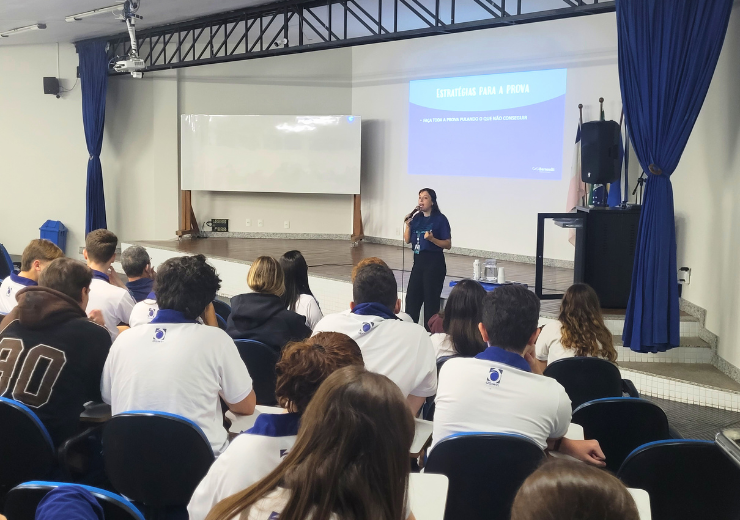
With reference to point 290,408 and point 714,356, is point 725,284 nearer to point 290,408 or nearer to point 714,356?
point 714,356

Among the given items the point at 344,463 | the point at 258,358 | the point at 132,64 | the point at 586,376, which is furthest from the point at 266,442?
the point at 132,64

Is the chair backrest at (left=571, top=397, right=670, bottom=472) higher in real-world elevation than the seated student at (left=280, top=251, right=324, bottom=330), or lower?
lower

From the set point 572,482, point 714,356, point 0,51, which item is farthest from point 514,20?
point 0,51

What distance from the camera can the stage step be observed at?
4.63 meters

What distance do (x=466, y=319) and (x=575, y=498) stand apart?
221 cm

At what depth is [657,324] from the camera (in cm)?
477

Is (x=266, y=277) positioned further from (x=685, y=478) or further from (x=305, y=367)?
(x=685, y=478)

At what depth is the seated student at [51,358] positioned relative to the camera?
7.86 ft

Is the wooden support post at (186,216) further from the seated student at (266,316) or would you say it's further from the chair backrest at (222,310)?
the seated student at (266,316)

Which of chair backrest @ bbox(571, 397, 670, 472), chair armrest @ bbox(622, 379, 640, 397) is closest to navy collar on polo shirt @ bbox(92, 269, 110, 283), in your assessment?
chair backrest @ bbox(571, 397, 670, 472)

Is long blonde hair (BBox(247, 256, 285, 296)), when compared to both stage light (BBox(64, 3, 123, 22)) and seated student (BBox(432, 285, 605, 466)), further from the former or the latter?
stage light (BBox(64, 3, 123, 22))

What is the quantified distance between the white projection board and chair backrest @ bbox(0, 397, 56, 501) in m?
8.10

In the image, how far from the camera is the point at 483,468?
1.92 meters

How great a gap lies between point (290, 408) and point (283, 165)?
902cm
